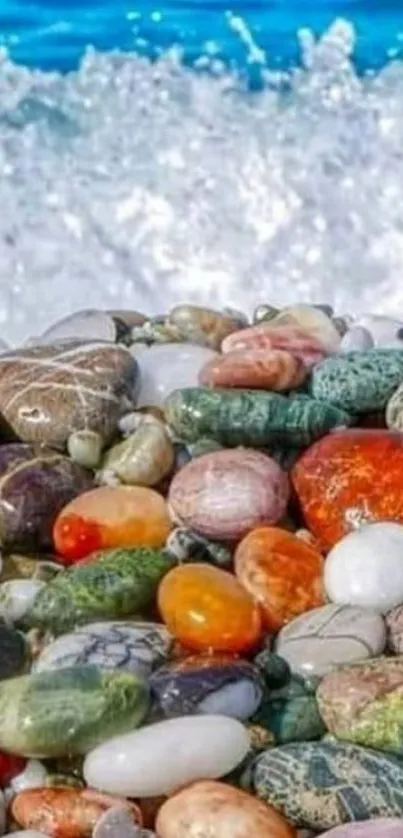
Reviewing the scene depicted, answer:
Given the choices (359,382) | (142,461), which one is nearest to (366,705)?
(142,461)

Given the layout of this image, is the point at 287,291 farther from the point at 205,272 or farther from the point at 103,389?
the point at 103,389

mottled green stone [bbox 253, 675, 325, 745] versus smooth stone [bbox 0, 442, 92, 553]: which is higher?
smooth stone [bbox 0, 442, 92, 553]

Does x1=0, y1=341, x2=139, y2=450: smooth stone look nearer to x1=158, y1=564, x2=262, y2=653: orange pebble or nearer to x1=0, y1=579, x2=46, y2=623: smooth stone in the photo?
x1=0, y1=579, x2=46, y2=623: smooth stone

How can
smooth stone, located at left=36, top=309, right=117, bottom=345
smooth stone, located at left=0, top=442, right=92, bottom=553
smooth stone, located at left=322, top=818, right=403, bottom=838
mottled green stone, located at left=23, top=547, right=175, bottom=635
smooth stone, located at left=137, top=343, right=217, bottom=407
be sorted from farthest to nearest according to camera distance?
smooth stone, located at left=36, top=309, right=117, bottom=345
smooth stone, located at left=137, top=343, right=217, bottom=407
smooth stone, located at left=0, top=442, right=92, bottom=553
mottled green stone, located at left=23, top=547, right=175, bottom=635
smooth stone, located at left=322, top=818, right=403, bottom=838

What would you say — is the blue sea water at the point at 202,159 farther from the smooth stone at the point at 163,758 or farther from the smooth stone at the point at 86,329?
the smooth stone at the point at 163,758

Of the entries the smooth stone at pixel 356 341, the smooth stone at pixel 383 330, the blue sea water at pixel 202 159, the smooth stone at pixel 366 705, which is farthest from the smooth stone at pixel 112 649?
the blue sea water at pixel 202 159

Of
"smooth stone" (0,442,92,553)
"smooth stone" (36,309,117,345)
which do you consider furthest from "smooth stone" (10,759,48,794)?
"smooth stone" (36,309,117,345)
